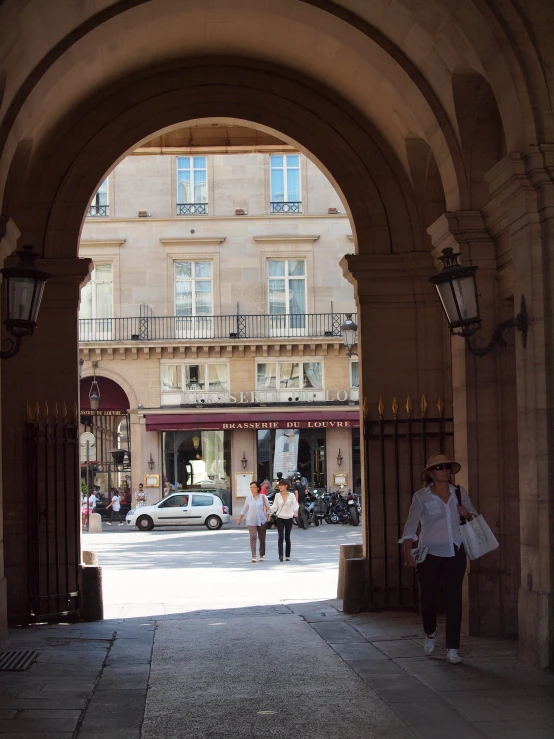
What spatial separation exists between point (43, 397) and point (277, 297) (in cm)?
3301

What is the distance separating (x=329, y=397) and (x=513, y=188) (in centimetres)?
3519

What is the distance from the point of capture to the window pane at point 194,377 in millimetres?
44531

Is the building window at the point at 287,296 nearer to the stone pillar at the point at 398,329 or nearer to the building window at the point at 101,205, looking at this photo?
the building window at the point at 101,205

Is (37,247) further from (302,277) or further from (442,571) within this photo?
(302,277)

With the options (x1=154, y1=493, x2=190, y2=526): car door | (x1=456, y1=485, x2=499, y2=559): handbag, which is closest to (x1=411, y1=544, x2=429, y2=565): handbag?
(x1=456, y1=485, x2=499, y2=559): handbag

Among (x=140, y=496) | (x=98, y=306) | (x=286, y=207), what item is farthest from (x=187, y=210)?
(x=140, y=496)

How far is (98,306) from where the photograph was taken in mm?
45312

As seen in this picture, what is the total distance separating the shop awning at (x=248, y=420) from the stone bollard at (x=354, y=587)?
31.2 metres

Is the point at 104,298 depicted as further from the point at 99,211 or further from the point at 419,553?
the point at 419,553

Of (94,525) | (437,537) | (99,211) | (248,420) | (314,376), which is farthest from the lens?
(99,211)

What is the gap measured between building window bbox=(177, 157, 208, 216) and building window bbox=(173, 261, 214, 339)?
2.16 metres

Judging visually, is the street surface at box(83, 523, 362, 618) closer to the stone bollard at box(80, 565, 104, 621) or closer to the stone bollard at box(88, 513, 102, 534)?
the stone bollard at box(80, 565, 104, 621)

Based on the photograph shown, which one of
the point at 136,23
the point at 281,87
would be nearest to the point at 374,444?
the point at 281,87

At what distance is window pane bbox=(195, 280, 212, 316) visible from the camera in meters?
45.1
